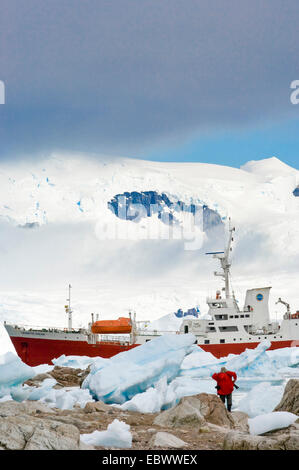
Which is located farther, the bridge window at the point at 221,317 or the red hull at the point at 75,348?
the bridge window at the point at 221,317

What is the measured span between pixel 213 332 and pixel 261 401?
82.8 ft

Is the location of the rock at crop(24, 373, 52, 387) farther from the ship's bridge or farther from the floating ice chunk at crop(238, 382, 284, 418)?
the ship's bridge

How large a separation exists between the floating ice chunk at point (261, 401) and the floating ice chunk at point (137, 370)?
341 centimetres

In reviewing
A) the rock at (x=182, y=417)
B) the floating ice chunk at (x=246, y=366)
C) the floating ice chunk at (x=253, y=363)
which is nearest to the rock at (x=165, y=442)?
the rock at (x=182, y=417)

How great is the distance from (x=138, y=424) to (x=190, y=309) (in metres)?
51.0

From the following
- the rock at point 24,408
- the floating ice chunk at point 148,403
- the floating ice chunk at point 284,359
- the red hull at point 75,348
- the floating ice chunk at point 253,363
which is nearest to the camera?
the rock at point 24,408

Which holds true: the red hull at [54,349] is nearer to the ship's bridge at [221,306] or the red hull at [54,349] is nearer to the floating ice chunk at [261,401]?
the ship's bridge at [221,306]

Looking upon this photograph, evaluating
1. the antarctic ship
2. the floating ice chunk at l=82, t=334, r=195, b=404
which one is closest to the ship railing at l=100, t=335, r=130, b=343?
the antarctic ship

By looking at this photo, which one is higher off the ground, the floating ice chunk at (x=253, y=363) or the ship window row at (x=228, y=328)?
the ship window row at (x=228, y=328)

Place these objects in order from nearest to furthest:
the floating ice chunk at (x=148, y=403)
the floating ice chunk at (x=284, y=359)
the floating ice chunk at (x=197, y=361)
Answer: the floating ice chunk at (x=148, y=403), the floating ice chunk at (x=197, y=361), the floating ice chunk at (x=284, y=359)

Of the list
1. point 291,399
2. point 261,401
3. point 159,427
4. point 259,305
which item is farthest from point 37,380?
point 259,305

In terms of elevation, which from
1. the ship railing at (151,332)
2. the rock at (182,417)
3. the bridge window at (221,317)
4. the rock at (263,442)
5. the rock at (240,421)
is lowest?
the rock at (240,421)

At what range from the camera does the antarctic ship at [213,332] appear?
3822cm
